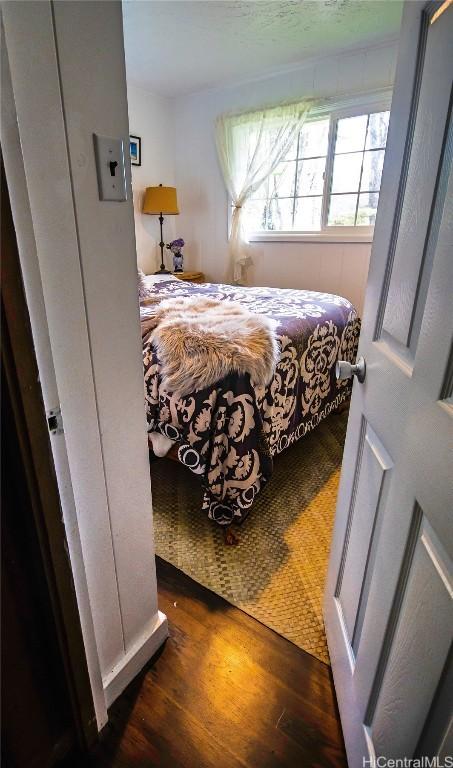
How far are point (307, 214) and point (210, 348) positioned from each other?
255 centimetres

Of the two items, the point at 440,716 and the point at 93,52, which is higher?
the point at 93,52

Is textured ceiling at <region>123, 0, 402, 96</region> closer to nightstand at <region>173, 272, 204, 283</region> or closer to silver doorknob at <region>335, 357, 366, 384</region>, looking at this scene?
nightstand at <region>173, 272, 204, 283</region>

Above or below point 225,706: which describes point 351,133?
above

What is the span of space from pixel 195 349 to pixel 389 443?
915mm

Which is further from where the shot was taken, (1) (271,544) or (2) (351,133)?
(2) (351,133)

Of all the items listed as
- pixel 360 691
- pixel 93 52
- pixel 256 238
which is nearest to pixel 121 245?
pixel 93 52

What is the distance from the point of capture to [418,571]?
582 millimetres

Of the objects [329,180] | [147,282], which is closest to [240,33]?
[329,180]

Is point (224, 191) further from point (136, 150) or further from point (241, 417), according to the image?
point (241, 417)

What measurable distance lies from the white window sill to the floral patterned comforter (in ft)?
5.14

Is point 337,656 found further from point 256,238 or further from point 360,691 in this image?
point 256,238

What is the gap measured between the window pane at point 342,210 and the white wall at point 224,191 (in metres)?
0.19

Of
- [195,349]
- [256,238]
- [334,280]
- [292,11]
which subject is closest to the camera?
[195,349]

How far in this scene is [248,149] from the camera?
11.3 ft
